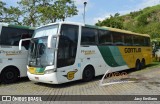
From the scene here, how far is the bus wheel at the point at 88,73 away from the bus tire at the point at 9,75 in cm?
350

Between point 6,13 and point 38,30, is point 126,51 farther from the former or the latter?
point 6,13

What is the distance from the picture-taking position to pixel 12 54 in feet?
43.2

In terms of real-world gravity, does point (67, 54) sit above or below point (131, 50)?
below

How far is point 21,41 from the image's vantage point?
12.9m

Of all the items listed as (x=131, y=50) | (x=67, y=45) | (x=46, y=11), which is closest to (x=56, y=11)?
(x=46, y=11)

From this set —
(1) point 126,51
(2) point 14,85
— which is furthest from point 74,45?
(1) point 126,51

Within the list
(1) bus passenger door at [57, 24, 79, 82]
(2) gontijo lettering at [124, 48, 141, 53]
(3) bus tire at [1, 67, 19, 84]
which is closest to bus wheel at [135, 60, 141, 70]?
(2) gontijo lettering at [124, 48, 141, 53]

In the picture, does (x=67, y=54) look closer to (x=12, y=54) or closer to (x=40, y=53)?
(x=40, y=53)

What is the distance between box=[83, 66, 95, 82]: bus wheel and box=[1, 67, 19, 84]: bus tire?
11.5 feet

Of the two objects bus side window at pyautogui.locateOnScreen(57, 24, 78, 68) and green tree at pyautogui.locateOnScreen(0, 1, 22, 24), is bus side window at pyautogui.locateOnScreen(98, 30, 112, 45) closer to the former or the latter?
bus side window at pyautogui.locateOnScreen(57, 24, 78, 68)

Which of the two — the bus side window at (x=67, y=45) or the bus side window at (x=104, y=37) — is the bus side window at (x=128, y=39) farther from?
the bus side window at (x=67, y=45)

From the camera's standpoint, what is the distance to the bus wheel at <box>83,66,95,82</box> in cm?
1331

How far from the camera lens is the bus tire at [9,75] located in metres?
13.0

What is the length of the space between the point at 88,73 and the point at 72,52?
6.09ft
